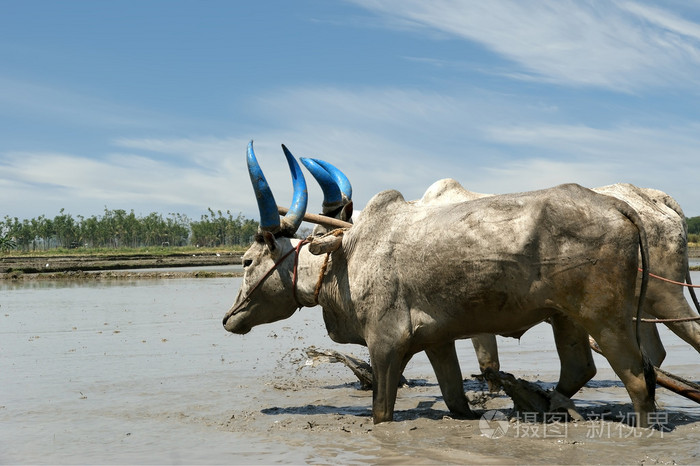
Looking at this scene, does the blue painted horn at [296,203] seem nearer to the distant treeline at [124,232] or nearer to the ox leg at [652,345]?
the ox leg at [652,345]

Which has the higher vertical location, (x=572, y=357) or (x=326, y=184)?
(x=326, y=184)

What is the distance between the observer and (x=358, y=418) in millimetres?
6879

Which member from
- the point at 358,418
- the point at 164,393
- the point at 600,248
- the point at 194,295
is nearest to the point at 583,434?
the point at 600,248

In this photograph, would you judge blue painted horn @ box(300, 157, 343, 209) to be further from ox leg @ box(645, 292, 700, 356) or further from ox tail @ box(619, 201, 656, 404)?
ox leg @ box(645, 292, 700, 356)

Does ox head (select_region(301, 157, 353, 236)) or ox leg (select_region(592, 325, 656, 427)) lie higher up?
ox head (select_region(301, 157, 353, 236))

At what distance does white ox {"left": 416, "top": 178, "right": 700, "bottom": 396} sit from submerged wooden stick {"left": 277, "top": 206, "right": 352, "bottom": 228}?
1238mm

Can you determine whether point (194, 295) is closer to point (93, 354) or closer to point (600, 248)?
point (93, 354)

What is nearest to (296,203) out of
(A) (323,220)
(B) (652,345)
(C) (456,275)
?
(A) (323,220)

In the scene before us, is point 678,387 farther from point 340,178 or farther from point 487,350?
point 340,178

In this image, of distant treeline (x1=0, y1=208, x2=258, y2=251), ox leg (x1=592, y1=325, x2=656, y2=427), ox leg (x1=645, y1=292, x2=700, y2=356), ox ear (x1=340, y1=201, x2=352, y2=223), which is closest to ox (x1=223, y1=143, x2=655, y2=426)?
ox leg (x1=592, y1=325, x2=656, y2=427)

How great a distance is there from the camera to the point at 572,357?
6.44 metres

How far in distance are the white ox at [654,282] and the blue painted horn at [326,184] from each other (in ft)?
3.30

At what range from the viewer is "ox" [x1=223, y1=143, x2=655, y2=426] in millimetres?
5434

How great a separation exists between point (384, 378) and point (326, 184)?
2071mm
